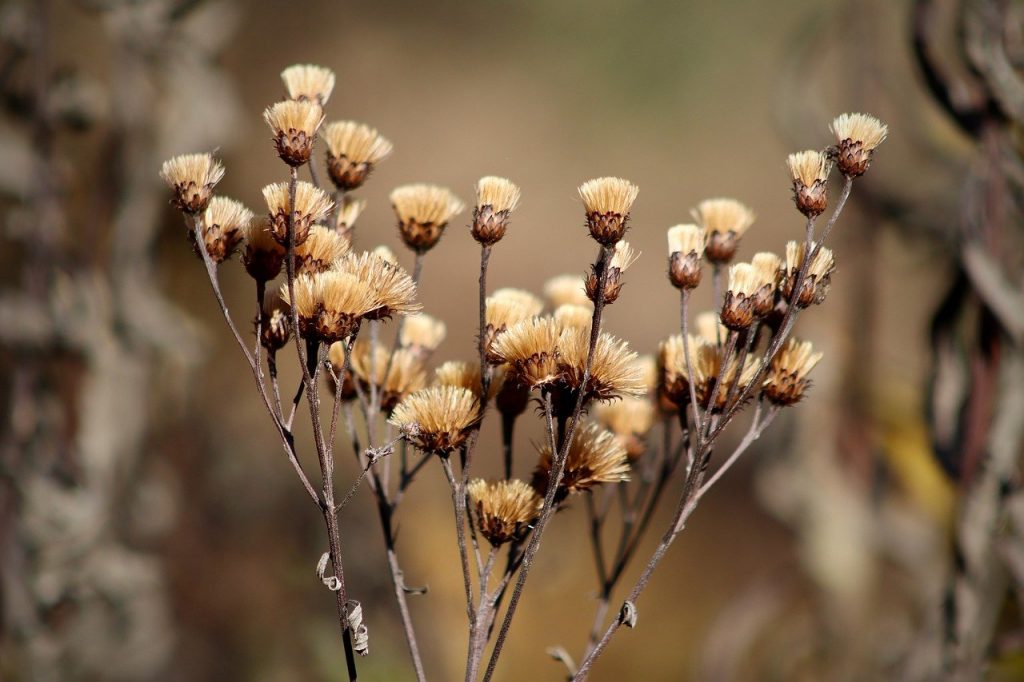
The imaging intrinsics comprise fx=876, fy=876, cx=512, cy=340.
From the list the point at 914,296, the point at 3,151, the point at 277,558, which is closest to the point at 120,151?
the point at 3,151

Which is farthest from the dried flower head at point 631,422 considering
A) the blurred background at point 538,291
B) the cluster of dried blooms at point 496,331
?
the blurred background at point 538,291

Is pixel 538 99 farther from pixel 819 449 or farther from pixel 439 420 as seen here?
pixel 439 420

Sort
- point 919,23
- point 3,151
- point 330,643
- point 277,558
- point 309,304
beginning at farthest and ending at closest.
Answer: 1. point 277,558
2. point 330,643
3. point 3,151
4. point 919,23
5. point 309,304

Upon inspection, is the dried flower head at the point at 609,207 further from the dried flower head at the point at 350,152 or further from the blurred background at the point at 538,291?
the blurred background at the point at 538,291

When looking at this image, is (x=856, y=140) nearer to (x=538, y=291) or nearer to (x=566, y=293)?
(x=566, y=293)

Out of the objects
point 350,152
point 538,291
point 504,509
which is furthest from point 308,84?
point 538,291

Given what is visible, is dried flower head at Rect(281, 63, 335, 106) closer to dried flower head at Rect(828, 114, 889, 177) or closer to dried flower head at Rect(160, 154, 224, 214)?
dried flower head at Rect(160, 154, 224, 214)
